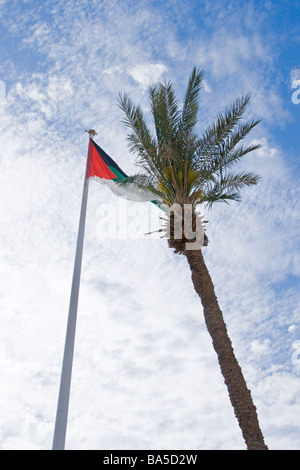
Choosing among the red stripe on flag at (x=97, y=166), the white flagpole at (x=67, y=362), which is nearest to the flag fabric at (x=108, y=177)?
the red stripe on flag at (x=97, y=166)

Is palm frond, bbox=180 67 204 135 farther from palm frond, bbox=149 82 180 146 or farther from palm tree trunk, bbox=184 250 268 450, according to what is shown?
palm tree trunk, bbox=184 250 268 450

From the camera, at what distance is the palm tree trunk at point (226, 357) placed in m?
7.38

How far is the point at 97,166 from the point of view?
1273 cm

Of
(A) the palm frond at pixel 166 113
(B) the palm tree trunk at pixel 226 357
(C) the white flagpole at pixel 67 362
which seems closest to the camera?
(C) the white flagpole at pixel 67 362

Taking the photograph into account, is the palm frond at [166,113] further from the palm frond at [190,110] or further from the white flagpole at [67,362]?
the white flagpole at [67,362]

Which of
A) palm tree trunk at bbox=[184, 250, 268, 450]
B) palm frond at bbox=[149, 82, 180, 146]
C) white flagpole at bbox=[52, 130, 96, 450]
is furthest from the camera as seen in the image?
palm frond at bbox=[149, 82, 180, 146]

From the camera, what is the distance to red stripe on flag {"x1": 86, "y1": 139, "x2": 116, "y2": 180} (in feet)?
40.0

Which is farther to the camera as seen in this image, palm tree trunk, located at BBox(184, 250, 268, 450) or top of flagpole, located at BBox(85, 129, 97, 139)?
top of flagpole, located at BBox(85, 129, 97, 139)

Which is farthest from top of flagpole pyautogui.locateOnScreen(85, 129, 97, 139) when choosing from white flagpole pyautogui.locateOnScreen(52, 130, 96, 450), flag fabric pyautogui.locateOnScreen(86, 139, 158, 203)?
white flagpole pyautogui.locateOnScreen(52, 130, 96, 450)

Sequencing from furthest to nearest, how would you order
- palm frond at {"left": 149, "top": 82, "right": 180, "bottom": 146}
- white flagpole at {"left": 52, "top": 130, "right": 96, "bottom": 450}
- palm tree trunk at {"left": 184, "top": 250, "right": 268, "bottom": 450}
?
palm frond at {"left": 149, "top": 82, "right": 180, "bottom": 146} < palm tree trunk at {"left": 184, "top": 250, "right": 268, "bottom": 450} < white flagpole at {"left": 52, "top": 130, "right": 96, "bottom": 450}

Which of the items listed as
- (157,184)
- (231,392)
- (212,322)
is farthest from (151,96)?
(231,392)

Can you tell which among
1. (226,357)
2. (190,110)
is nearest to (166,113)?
(190,110)

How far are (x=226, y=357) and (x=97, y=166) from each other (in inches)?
288
